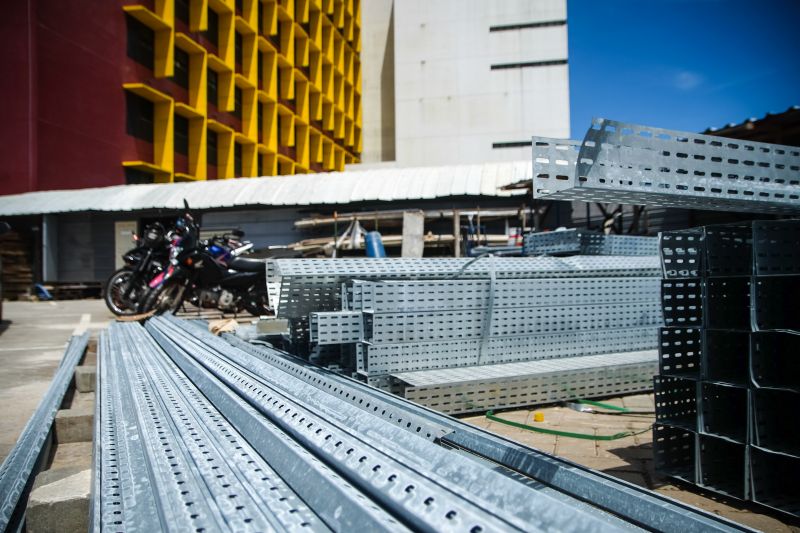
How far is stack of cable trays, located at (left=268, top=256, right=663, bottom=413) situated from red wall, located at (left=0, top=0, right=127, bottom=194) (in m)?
16.6

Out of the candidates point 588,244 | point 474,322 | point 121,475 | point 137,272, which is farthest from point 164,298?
point 121,475

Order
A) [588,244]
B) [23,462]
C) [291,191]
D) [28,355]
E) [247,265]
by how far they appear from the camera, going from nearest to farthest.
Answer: [23,462] → [28,355] → [588,244] → [247,265] → [291,191]

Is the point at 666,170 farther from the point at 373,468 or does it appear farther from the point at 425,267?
the point at 425,267

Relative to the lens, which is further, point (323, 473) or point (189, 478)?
point (189, 478)

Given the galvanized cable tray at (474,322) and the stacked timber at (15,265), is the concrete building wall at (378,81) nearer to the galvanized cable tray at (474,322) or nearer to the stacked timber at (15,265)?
the stacked timber at (15,265)

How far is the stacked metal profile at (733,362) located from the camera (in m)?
2.66

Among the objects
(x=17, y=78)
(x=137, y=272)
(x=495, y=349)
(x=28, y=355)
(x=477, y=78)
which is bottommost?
(x=28, y=355)

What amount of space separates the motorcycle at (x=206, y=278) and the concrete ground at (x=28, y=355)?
51.9 inches

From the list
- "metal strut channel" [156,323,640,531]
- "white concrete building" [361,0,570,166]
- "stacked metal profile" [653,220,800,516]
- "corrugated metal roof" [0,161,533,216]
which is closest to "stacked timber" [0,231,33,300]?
"corrugated metal roof" [0,161,533,216]

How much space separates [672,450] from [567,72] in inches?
1206

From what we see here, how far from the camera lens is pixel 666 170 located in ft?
7.61

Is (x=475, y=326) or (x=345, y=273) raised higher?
(x=345, y=273)

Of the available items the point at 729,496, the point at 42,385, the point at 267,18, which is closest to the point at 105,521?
the point at 729,496

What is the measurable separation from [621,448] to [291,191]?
1441cm
